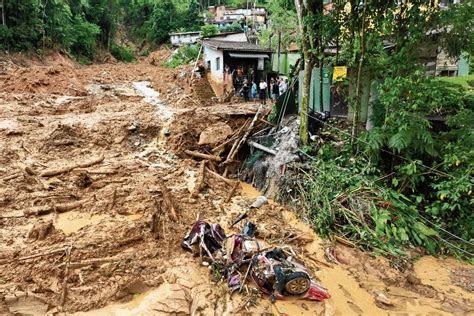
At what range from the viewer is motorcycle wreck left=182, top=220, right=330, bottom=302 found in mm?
6184

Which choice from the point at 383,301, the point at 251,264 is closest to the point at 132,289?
the point at 251,264

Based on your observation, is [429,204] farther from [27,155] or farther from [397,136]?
[27,155]

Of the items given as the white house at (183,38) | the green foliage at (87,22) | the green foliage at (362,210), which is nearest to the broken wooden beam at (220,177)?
the green foliage at (362,210)

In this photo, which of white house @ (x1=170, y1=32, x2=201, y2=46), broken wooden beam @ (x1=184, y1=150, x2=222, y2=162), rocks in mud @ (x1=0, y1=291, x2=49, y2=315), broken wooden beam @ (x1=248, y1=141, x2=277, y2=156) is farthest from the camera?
white house @ (x1=170, y1=32, x2=201, y2=46)

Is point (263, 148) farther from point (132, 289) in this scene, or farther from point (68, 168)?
point (132, 289)

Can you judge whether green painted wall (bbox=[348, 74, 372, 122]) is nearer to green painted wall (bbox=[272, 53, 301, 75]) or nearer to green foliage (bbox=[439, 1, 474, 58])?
Result: green foliage (bbox=[439, 1, 474, 58])

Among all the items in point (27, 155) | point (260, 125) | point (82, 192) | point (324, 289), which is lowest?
point (324, 289)

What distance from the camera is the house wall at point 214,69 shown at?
2008 cm

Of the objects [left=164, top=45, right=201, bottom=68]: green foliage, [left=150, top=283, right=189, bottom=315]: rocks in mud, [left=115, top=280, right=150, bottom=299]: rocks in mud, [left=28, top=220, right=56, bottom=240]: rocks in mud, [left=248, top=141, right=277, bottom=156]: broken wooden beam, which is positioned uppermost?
[left=164, top=45, right=201, bottom=68]: green foliage

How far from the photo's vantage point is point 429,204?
357 inches

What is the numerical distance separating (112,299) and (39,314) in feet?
3.84

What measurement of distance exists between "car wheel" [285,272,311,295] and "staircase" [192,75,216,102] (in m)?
14.1

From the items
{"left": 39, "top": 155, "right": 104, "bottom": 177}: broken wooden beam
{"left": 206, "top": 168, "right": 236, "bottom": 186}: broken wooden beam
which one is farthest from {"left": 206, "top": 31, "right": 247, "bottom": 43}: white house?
{"left": 39, "top": 155, "right": 104, "bottom": 177}: broken wooden beam

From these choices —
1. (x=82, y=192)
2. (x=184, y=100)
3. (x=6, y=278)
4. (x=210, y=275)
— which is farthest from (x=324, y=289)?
(x=184, y=100)
